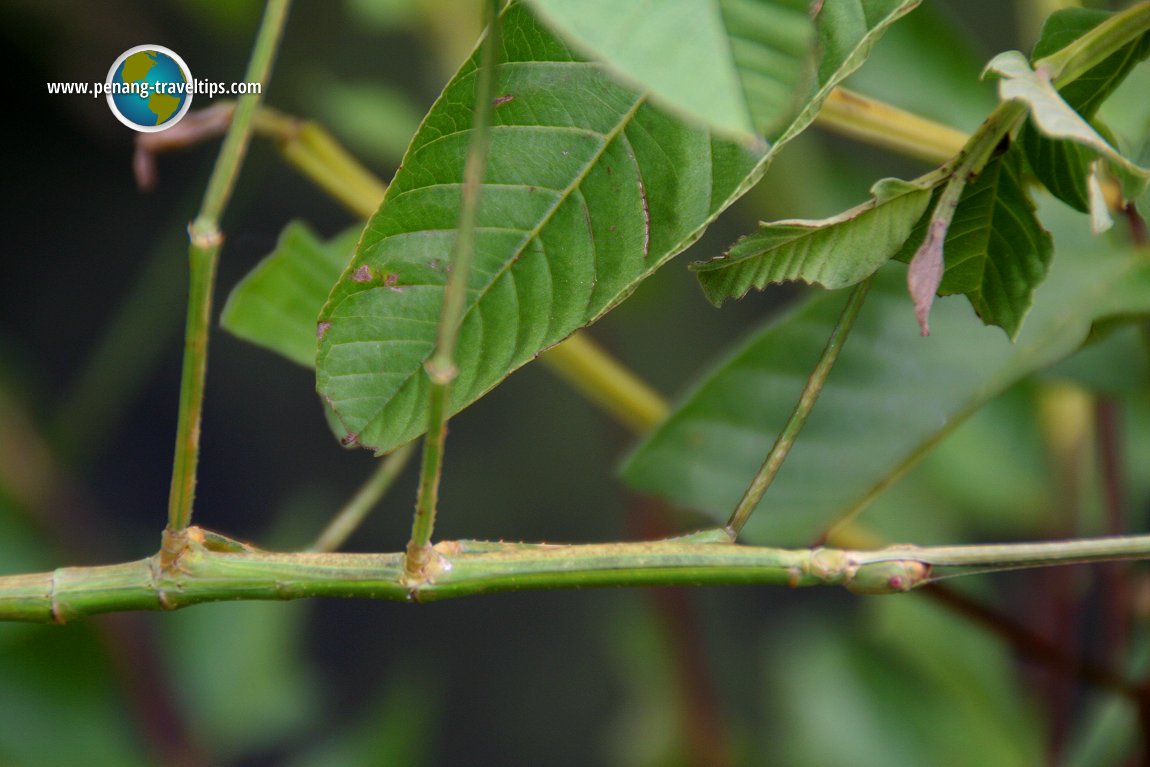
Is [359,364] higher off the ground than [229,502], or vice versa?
[229,502]

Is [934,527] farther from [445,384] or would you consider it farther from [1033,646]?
[445,384]

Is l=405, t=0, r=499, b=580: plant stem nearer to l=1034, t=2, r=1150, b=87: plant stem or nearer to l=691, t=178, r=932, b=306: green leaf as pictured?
l=691, t=178, r=932, b=306: green leaf

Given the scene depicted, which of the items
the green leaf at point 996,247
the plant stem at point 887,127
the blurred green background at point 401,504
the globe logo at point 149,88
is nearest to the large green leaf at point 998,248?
the green leaf at point 996,247

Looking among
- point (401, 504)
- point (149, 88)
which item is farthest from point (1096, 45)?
point (401, 504)

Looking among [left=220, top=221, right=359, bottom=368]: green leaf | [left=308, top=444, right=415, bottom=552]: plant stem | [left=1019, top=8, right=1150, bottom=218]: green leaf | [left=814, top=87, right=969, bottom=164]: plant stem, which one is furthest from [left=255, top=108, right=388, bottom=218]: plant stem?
[left=1019, top=8, right=1150, bottom=218]: green leaf

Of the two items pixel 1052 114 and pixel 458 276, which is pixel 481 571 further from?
pixel 1052 114


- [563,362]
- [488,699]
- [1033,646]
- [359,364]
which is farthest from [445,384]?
[488,699]

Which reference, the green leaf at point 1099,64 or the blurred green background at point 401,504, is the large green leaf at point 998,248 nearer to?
the green leaf at point 1099,64
